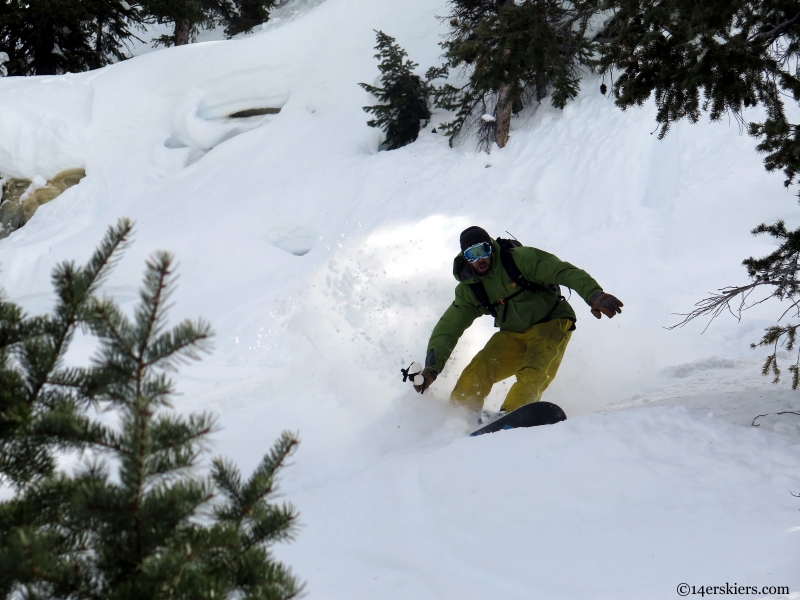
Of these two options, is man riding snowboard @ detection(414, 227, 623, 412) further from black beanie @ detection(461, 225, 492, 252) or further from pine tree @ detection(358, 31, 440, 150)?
pine tree @ detection(358, 31, 440, 150)

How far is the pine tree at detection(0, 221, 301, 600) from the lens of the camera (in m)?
1.50

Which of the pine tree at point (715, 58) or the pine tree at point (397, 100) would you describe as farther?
the pine tree at point (397, 100)

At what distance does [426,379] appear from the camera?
5719mm

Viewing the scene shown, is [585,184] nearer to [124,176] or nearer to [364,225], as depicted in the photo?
[364,225]

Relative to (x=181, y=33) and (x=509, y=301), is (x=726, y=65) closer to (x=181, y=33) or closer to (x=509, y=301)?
(x=509, y=301)

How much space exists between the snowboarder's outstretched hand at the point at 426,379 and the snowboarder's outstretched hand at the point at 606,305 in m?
1.43

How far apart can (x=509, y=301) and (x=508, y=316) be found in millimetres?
136

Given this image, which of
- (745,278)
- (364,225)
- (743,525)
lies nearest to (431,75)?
(364,225)

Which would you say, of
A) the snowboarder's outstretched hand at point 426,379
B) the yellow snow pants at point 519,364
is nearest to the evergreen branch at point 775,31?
the yellow snow pants at point 519,364

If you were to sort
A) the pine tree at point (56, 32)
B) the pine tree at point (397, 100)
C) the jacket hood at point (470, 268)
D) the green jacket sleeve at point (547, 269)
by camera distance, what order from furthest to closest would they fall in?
1. the pine tree at point (56, 32)
2. the pine tree at point (397, 100)
3. the jacket hood at point (470, 268)
4. the green jacket sleeve at point (547, 269)

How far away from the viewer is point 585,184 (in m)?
11.4

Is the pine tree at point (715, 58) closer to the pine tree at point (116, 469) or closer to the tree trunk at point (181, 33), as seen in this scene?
the pine tree at point (116, 469)

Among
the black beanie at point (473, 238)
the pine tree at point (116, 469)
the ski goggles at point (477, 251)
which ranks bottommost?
the ski goggles at point (477, 251)

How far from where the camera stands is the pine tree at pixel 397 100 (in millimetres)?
14203
